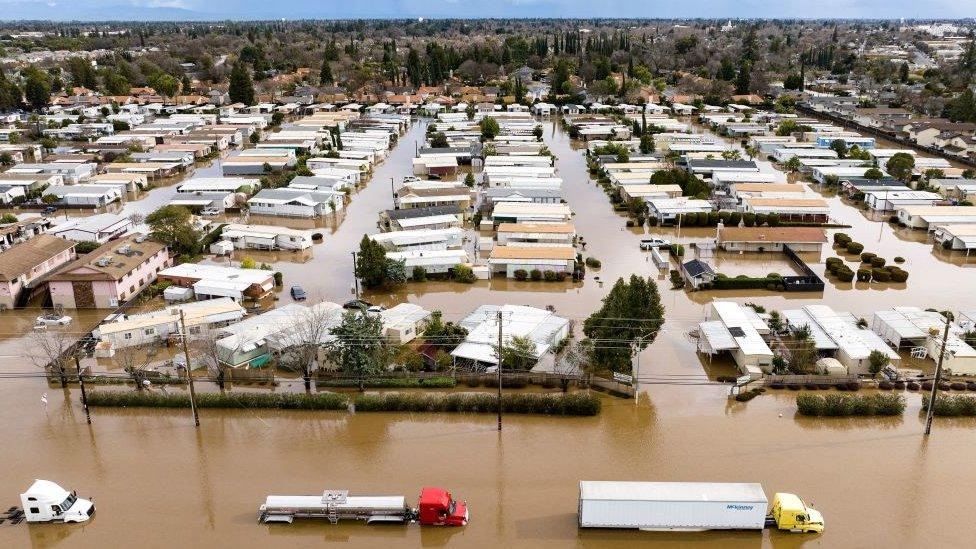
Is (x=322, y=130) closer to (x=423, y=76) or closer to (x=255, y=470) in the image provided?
(x=423, y=76)

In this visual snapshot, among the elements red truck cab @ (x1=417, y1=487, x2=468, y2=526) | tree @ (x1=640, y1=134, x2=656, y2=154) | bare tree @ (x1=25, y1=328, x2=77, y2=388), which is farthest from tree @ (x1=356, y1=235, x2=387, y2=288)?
tree @ (x1=640, y1=134, x2=656, y2=154)

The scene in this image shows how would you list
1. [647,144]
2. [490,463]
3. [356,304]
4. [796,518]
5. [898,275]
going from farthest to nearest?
1. [647,144]
2. [898,275]
3. [356,304]
4. [490,463]
5. [796,518]

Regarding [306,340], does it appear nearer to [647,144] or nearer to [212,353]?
[212,353]

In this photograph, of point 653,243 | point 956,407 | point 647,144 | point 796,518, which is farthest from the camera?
point 647,144

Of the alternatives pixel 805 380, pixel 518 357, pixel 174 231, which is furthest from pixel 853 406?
pixel 174 231

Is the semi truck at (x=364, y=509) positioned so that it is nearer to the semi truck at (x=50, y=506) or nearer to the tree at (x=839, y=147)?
the semi truck at (x=50, y=506)

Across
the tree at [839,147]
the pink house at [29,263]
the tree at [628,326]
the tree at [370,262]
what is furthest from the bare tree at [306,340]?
the tree at [839,147]
